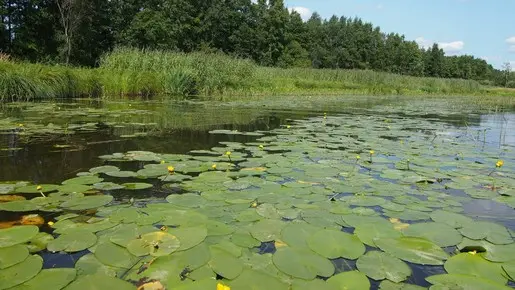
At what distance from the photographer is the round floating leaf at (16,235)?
1.74 m

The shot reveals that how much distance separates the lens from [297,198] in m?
2.57

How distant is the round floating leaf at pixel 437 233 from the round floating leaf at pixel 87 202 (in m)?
1.83

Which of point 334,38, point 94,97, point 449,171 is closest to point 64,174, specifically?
point 449,171

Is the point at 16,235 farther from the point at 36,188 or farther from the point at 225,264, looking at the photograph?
the point at 225,264

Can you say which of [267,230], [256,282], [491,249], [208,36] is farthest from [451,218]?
[208,36]

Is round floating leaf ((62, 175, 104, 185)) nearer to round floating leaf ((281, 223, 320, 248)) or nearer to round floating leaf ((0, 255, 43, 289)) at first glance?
round floating leaf ((0, 255, 43, 289))

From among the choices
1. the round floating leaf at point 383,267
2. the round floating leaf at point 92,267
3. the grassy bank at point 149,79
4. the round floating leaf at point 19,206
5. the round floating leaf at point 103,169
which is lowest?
the round floating leaf at point 383,267

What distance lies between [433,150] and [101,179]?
12.5 feet

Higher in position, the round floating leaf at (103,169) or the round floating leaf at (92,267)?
the round floating leaf at (103,169)

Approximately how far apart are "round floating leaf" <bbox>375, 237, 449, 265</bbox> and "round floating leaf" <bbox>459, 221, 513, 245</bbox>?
0.32 meters

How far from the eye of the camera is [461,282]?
5.07 feet

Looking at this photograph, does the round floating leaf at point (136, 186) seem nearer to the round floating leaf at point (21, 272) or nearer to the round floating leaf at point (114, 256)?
the round floating leaf at point (114, 256)

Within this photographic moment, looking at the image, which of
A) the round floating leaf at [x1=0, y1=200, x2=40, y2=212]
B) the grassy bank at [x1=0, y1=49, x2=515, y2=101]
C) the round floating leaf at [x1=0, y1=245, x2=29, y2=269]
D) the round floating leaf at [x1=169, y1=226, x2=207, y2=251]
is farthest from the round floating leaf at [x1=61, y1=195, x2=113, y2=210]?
the grassy bank at [x1=0, y1=49, x2=515, y2=101]

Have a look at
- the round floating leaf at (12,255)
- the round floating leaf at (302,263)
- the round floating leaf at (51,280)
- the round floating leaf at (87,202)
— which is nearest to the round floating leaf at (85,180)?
the round floating leaf at (87,202)
